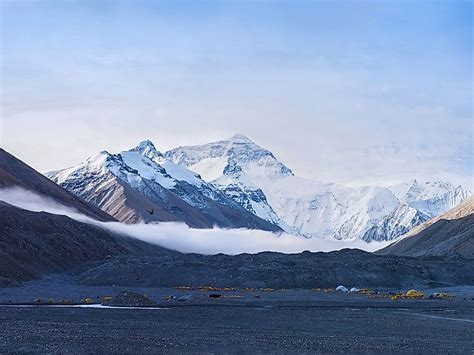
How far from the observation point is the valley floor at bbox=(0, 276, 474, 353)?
47.9m

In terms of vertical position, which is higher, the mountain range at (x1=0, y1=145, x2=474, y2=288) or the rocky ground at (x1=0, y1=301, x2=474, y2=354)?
the mountain range at (x1=0, y1=145, x2=474, y2=288)

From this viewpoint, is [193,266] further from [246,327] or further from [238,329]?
[238,329]

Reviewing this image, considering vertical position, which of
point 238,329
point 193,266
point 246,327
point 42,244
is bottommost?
point 238,329

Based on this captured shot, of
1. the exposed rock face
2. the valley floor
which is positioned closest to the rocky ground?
the valley floor

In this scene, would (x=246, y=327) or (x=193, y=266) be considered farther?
(x=193, y=266)

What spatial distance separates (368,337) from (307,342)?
5467 mm

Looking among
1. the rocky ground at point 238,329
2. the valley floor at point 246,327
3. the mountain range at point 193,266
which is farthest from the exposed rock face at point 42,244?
the rocky ground at point 238,329

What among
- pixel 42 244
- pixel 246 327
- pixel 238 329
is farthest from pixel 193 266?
pixel 238 329

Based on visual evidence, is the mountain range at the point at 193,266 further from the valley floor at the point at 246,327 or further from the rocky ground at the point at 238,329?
the rocky ground at the point at 238,329

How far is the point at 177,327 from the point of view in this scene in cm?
6028

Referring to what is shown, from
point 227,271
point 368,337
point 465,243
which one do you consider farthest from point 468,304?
point 465,243

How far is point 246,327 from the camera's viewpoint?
6050cm

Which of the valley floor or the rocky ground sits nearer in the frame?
the rocky ground

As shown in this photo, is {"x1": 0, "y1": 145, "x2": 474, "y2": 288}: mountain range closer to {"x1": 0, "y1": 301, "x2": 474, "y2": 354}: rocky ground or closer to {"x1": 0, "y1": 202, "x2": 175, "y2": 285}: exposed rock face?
{"x1": 0, "y1": 202, "x2": 175, "y2": 285}: exposed rock face
